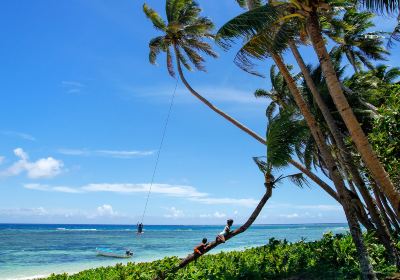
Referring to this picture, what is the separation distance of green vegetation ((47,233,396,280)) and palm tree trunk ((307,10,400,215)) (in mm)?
2355

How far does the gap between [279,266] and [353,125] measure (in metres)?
4.21

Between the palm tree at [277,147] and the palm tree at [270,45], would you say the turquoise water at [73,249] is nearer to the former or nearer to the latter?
the palm tree at [277,147]

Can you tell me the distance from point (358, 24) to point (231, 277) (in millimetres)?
16086

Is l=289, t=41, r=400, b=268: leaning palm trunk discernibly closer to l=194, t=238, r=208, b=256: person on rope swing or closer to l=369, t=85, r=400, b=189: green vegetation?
l=369, t=85, r=400, b=189: green vegetation

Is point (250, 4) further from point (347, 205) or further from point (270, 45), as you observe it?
point (347, 205)

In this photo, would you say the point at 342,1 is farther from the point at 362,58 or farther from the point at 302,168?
the point at 362,58

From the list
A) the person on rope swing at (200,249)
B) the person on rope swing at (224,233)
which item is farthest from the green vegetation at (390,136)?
the person on rope swing at (200,249)

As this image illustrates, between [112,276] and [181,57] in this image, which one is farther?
[181,57]

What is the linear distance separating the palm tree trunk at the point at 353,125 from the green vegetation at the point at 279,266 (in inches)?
92.7

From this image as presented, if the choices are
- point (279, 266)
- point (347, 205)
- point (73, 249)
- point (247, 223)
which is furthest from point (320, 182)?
point (73, 249)

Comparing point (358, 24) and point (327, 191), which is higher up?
point (358, 24)

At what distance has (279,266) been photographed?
10.6m

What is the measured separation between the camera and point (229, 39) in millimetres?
9266

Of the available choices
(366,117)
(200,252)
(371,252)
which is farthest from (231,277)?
(366,117)
